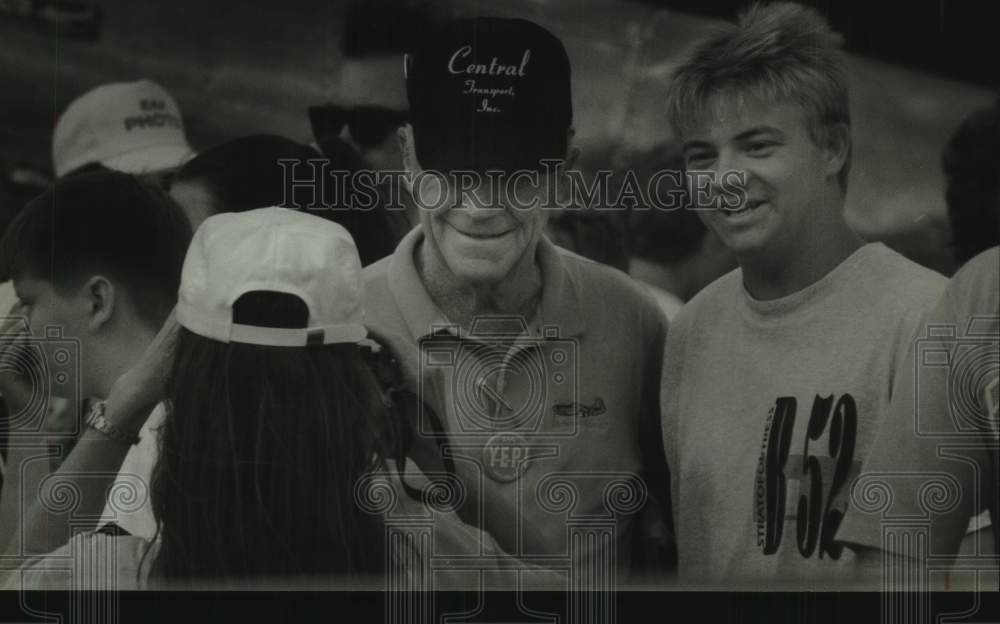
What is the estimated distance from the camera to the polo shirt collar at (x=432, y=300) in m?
4.96

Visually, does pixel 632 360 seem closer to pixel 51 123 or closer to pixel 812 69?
pixel 812 69

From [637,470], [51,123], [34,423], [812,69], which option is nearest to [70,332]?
[34,423]

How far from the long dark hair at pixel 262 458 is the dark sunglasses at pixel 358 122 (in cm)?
71

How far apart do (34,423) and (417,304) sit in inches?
52.6

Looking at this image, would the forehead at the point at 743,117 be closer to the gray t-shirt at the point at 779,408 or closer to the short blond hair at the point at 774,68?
the short blond hair at the point at 774,68

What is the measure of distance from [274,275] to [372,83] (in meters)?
0.78

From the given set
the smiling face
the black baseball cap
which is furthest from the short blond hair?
the smiling face

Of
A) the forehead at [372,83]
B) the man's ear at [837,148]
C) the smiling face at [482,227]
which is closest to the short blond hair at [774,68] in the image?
the man's ear at [837,148]

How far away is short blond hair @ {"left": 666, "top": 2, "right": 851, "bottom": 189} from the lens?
4.96 meters

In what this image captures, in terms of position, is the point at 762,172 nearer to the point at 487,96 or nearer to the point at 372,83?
the point at 487,96

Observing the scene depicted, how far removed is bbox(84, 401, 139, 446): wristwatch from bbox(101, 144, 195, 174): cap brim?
2.62ft

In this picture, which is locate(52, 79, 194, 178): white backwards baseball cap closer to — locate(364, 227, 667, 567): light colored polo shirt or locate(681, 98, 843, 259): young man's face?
locate(364, 227, 667, 567): light colored polo shirt

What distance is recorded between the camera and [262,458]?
482 centimetres

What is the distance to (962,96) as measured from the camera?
5.09 m
